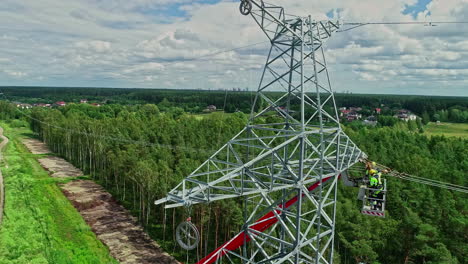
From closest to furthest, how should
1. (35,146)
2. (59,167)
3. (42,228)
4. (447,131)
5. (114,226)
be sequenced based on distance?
(42,228)
(114,226)
(59,167)
(35,146)
(447,131)

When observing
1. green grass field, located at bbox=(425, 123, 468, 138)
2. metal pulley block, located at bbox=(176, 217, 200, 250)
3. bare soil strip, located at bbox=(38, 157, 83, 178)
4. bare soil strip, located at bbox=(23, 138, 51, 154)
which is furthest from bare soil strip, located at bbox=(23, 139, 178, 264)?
green grass field, located at bbox=(425, 123, 468, 138)

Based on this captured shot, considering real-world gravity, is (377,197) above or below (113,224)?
above

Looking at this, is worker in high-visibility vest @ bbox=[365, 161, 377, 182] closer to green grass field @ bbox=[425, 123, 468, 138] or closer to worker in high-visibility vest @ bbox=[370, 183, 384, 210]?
worker in high-visibility vest @ bbox=[370, 183, 384, 210]

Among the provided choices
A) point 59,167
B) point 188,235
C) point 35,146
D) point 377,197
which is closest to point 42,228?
point 188,235

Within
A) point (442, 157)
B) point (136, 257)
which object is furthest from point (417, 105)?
point (136, 257)

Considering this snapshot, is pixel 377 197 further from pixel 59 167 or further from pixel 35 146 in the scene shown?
pixel 35 146

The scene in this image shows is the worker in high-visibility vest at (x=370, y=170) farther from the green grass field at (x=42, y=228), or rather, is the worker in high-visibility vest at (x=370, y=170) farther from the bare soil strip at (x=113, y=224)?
the green grass field at (x=42, y=228)
